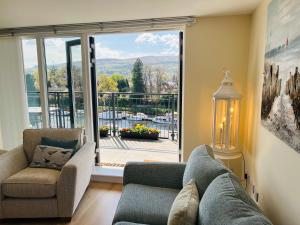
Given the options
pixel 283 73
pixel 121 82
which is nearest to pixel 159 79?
pixel 121 82

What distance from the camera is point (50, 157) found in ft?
7.76

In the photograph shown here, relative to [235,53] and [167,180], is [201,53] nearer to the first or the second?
[235,53]

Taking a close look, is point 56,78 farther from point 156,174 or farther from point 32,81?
point 156,174

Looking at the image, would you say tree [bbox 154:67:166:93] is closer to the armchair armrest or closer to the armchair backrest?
the armchair backrest

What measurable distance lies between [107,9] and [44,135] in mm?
1607

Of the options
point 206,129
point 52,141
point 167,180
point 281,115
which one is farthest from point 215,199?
point 52,141

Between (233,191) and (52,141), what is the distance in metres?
2.09

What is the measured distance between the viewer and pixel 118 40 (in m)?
4.07

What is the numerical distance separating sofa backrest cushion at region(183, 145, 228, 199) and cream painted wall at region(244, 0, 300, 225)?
0.37 meters

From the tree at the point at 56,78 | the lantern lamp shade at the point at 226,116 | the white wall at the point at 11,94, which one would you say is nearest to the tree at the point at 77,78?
the tree at the point at 56,78

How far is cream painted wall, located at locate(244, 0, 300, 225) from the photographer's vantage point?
4.17 ft

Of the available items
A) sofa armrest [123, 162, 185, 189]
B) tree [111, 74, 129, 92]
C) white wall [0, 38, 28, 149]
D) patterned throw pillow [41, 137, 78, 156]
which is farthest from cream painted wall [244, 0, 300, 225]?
white wall [0, 38, 28, 149]

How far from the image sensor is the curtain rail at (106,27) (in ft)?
8.50

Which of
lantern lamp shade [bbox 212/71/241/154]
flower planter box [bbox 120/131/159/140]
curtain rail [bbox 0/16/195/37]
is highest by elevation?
curtain rail [bbox 0/16/195/37]
